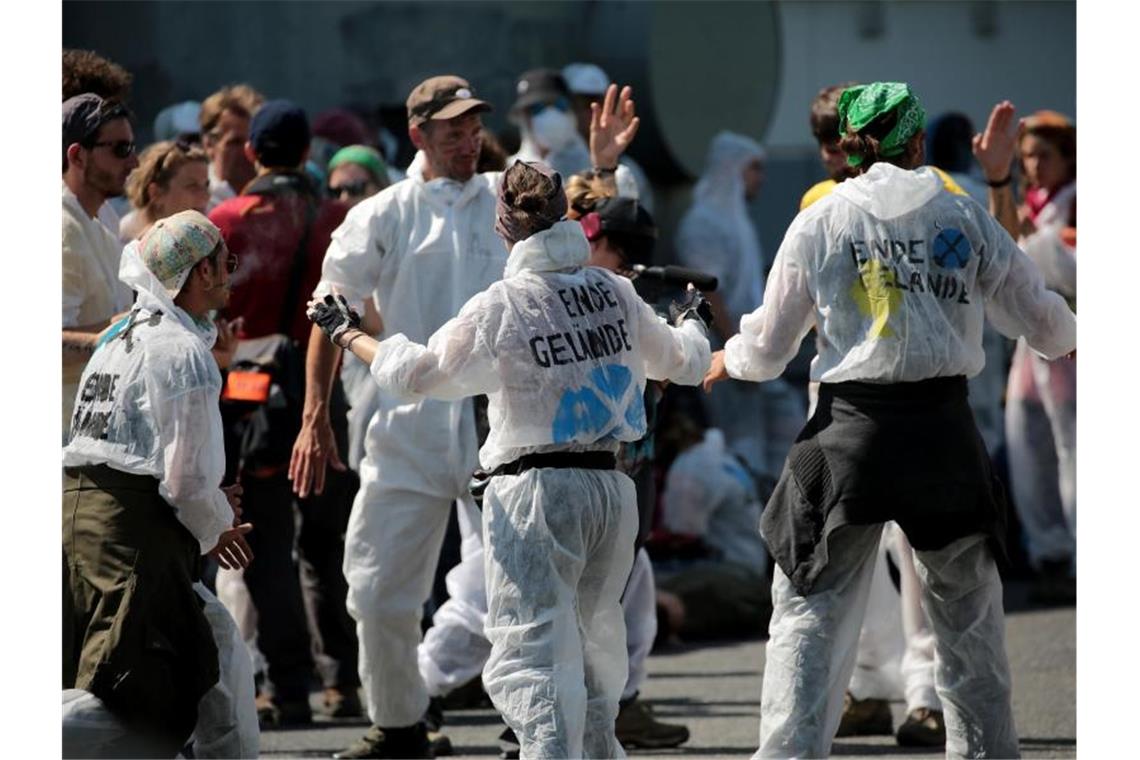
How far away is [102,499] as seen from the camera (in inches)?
236

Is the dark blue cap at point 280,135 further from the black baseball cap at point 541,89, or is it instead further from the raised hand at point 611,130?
the black baseball cap at point 541,89

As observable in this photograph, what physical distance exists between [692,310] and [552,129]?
492cm

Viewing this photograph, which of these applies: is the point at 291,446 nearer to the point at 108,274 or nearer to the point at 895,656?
the point at 108,274

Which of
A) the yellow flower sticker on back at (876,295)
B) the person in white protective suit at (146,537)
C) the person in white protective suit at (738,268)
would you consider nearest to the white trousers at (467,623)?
the person in white protective suit at (146,537)

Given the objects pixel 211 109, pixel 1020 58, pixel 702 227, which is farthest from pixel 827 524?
pixel 1020 58

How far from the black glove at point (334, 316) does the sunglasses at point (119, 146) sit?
143 cm

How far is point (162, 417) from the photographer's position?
5941mm

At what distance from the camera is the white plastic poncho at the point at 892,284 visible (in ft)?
19.7

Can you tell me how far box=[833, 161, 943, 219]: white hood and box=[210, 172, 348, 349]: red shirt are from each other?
276 cm

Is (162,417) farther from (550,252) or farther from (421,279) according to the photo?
(421,279)

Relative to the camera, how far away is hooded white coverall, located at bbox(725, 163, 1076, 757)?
602cm

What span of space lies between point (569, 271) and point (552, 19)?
23.3 feet

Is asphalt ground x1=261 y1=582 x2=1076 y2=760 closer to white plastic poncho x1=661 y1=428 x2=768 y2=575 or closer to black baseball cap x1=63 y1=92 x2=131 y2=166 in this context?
white plastic poncho x1=661 y1=428 x2=768 y2=575

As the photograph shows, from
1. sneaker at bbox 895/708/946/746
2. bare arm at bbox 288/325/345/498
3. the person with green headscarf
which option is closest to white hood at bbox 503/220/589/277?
bare arm at bbox 288/325/345/498
